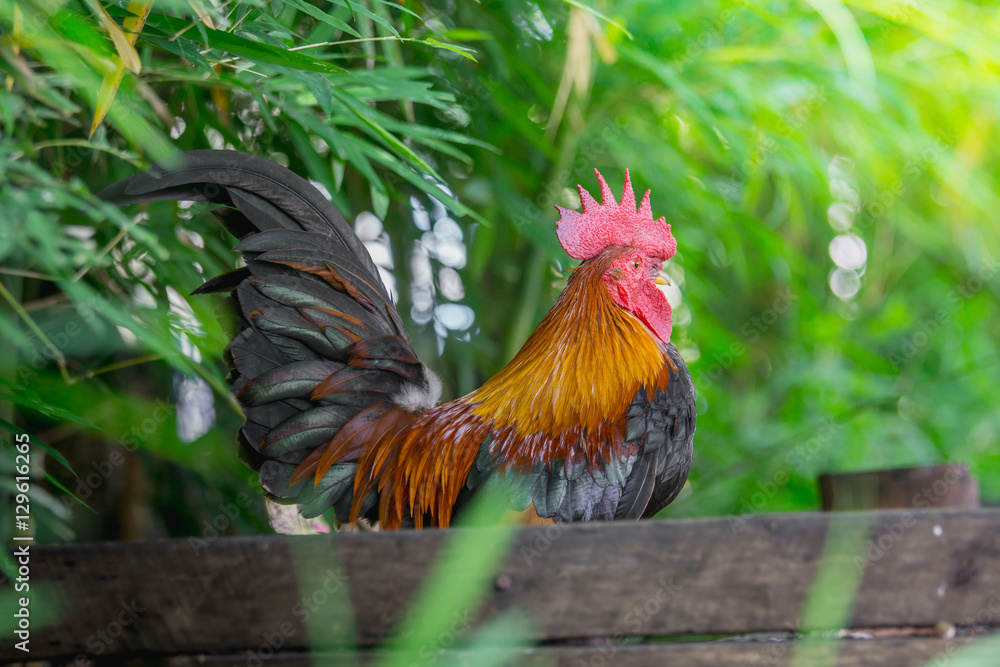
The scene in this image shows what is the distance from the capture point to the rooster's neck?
3.57ft

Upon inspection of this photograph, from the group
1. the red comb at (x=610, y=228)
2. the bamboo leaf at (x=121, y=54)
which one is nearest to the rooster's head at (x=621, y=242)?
→ the red comb at (x=610, y=228)

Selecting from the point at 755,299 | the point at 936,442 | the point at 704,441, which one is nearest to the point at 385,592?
the point at 704,441

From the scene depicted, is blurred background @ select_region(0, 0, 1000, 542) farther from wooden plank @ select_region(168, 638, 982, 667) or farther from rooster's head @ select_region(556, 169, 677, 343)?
wooden plank @ select_region(168, 638, 982, 667)

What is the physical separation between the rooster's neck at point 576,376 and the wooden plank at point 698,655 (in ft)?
1.10

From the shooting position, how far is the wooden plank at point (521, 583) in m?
0.76

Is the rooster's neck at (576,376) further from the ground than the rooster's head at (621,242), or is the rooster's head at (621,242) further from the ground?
the rooster's head at (621,242)

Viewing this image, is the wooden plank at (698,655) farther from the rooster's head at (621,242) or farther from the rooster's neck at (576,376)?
the rooster's head at (621,242)

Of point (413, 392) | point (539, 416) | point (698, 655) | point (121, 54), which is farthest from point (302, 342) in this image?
point (698, 655)

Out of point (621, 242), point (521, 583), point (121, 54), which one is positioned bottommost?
point (521, 583)

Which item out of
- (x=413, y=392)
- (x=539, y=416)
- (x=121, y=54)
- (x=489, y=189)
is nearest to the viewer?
(x=121, y=54)

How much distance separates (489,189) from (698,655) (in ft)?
3.97

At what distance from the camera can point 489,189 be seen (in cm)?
175

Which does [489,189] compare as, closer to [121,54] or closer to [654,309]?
[654,309]

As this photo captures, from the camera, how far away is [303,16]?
149cm
